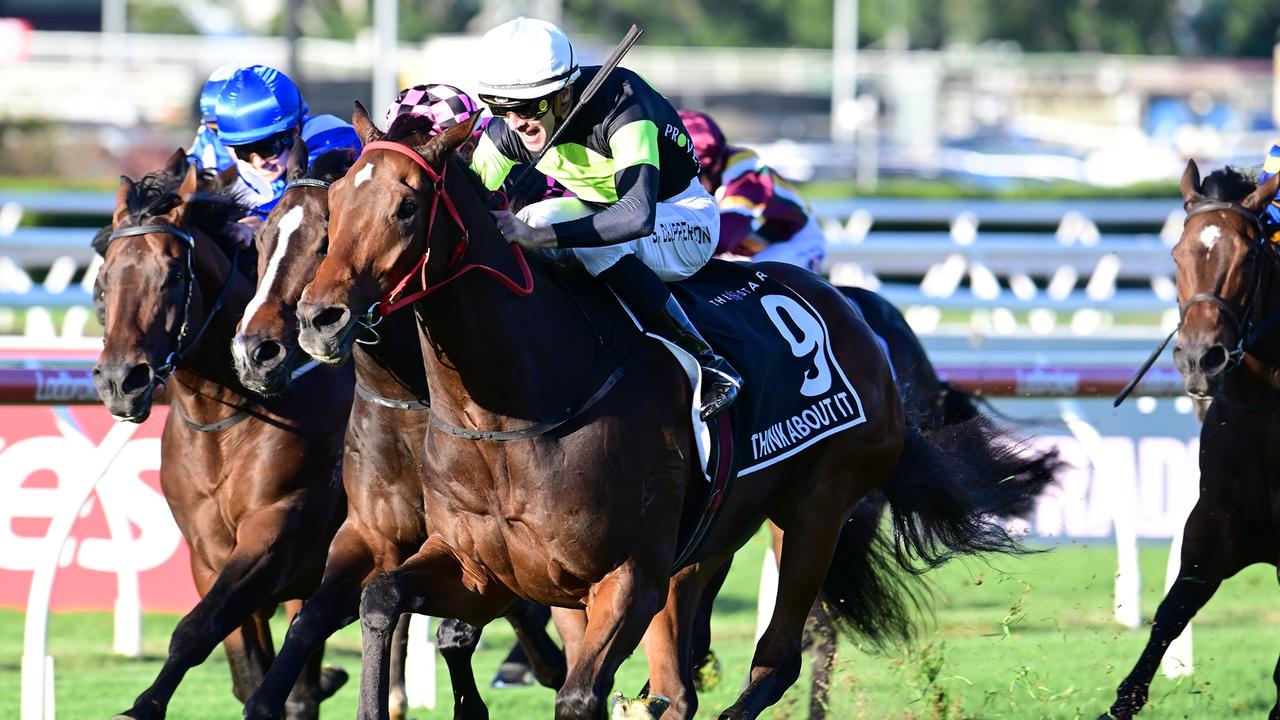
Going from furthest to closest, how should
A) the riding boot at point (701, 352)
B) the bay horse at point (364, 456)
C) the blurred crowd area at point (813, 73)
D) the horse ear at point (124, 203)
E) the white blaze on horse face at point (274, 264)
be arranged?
the blurred crowd area at point (813, 73), the horse ear at point (124, 203), the riding boot at point (701, 352), the bay horse at point (364, 456), the white blaze on horse face at point (274, 264)

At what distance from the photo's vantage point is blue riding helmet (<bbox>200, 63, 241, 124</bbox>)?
216 inches

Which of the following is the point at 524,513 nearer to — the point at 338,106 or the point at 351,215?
the point at 351,215

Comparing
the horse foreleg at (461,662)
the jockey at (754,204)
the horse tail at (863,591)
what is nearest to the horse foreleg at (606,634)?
the horse foreleg at (461,662)

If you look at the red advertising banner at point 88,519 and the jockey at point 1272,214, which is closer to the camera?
the jockey at point 1272,214

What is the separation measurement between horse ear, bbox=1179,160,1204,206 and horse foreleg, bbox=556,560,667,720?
96.9 inches

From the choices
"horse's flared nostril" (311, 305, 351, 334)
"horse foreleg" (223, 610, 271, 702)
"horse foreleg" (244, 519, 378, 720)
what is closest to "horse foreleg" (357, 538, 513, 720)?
"horse foreleg" (244, 519, 378, 720)

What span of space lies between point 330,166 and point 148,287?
69 centimetres

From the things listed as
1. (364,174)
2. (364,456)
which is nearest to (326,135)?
(364,456)

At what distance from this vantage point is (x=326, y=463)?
16.7 ft

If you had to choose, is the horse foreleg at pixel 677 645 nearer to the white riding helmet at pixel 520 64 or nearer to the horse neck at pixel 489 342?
the horse neck at pixel 489 342

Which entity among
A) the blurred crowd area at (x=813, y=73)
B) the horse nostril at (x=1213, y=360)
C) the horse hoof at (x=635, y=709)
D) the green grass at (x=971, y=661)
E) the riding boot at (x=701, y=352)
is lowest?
the blurred crowd area at (x=813, y=73)

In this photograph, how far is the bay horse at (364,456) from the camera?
4254 millimetres

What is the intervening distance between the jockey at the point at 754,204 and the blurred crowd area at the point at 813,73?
10649 millimetres

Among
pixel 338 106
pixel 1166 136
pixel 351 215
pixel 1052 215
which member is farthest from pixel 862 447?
pixel 1166 136
